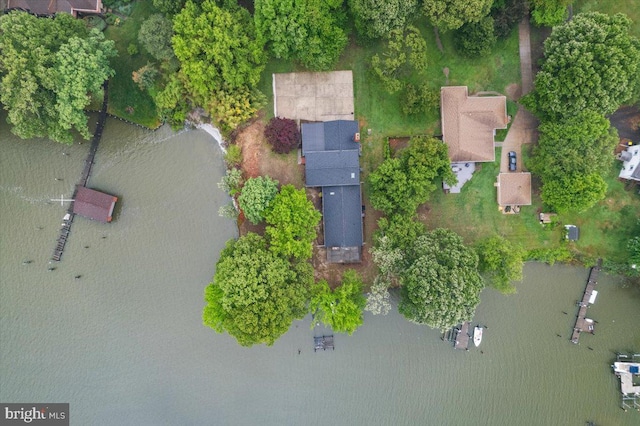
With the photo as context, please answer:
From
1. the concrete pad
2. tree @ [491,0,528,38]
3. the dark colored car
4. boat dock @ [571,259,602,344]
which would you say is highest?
tree @ [491,0,528,38]

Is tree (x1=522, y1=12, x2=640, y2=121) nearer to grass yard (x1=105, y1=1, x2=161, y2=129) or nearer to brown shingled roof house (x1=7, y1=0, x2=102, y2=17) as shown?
grass yard (x1=105, y1=1, x2=161, y2=129)

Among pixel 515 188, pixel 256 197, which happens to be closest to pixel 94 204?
pixel 256 197

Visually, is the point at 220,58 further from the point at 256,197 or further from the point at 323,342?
the point at 323,342

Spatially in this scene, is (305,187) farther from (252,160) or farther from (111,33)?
(111,33)

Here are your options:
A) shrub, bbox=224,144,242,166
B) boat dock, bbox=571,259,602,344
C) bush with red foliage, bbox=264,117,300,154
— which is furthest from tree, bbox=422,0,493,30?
boat dock, bbox=571,259,602,344

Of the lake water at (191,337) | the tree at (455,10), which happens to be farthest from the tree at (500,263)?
the tree at (455,10)
